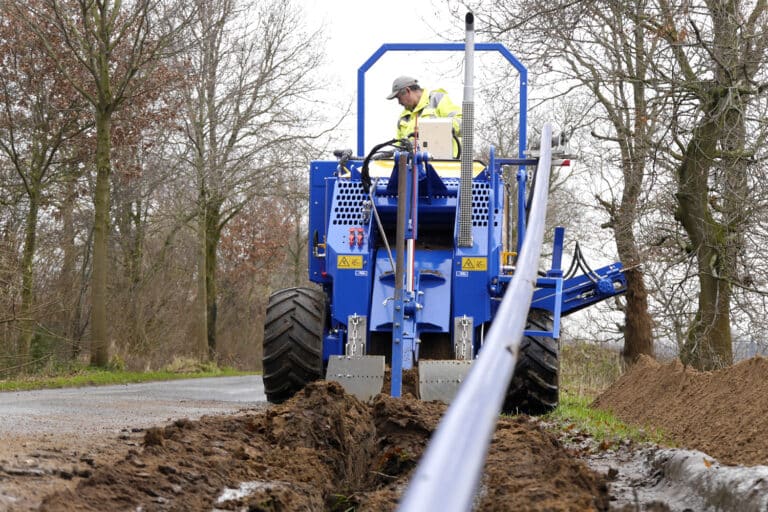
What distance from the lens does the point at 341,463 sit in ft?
18.5

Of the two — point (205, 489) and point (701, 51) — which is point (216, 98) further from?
point (205, 489)

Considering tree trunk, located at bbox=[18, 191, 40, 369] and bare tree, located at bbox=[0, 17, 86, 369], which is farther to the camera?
bare tree, located at bbox=[0, 17, 86, 369]

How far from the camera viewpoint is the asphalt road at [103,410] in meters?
7.02

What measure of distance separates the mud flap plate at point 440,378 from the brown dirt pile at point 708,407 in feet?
4.84

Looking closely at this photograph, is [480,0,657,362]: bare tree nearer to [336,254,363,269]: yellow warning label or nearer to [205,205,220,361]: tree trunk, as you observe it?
[336,254,363,269]: yellow warning label

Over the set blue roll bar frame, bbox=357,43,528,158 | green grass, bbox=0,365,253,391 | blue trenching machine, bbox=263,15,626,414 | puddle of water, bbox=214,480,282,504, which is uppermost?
blue roll bar frame, bbox=357,43,528,158

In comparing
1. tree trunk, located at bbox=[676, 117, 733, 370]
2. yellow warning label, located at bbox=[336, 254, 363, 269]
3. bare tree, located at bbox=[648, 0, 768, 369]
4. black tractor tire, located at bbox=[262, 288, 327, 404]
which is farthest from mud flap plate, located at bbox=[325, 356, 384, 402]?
tree trunk, located at bbox=[676, 117, 733, 370]

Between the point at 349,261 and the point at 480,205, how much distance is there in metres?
1.25

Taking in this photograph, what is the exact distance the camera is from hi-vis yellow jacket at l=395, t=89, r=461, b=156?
943 centimetres

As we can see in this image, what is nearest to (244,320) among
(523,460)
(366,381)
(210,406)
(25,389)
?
(25,389)

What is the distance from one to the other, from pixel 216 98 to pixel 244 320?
608 inches

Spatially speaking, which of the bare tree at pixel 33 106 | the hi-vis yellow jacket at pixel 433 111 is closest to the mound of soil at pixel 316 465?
the hi-vis yellow jacket at pixel 433 111

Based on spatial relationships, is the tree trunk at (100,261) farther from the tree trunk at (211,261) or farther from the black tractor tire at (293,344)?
the black tractor tire at (293,344)

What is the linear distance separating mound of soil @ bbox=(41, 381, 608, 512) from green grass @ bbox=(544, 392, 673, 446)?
0.64 metres
